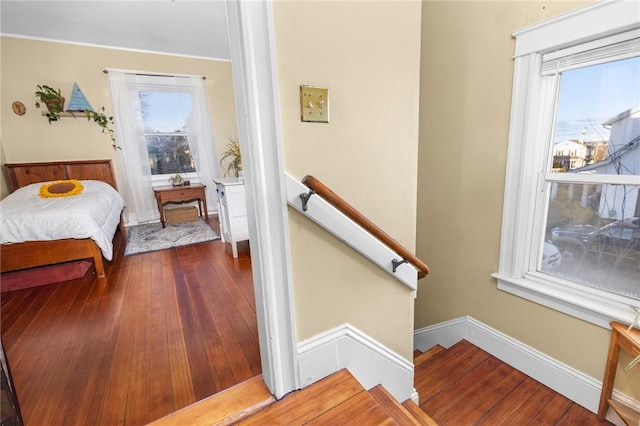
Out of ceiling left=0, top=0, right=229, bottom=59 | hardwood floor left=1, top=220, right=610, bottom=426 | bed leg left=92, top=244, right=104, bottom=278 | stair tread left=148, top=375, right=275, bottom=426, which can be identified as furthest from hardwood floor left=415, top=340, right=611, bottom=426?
ceiling left=0, top=0, right=229, bottom=59

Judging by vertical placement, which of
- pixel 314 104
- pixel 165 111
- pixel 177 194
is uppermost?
pixel 165 111

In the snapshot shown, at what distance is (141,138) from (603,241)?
537 centimetres


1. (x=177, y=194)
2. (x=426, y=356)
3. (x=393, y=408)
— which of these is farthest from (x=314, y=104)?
(x=177, y=194)

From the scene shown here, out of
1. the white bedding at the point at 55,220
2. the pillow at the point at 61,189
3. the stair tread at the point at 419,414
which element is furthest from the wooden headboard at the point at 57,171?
the stair tread at the point at 419,414

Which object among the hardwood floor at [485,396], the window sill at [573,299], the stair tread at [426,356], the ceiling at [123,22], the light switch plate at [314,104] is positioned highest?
the ceiling at [123,22]

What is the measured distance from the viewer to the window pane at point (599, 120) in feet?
4.52

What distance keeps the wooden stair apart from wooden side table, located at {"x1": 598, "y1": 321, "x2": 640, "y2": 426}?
1105mm

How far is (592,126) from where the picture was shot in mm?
1511

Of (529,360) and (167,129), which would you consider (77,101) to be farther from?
(529,360)

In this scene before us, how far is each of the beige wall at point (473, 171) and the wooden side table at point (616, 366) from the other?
0.06m

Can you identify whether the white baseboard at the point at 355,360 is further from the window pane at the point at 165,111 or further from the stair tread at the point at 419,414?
the window pane at the point at 165,111

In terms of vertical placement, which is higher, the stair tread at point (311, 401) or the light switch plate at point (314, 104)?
the light switch plate at point (314, 104)

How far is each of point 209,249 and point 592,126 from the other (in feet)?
10.8

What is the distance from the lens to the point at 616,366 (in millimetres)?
1423
